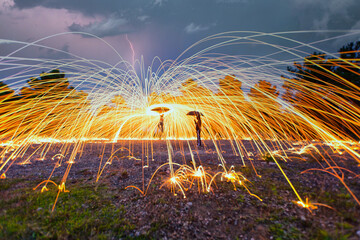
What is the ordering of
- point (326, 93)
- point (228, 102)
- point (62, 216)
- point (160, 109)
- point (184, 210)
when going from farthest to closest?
1. point (160, 109)
2. point (228, 102)
3. point (326, 93)
4. point (184, 210)
5. point (62, 216)

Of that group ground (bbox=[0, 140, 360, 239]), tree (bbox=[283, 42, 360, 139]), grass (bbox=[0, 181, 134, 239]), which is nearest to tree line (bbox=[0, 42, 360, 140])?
tree (bbox=[283, 42, 360, 139])

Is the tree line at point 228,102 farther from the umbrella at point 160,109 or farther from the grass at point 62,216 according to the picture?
the grass at point 62,216

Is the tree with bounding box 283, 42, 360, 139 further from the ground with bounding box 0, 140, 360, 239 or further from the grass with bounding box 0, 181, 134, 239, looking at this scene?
the grass with bounding box 0, 181, 134, 239

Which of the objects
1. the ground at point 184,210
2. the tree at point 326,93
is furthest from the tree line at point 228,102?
the ground at point 184,210

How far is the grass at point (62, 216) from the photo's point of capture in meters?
2.56

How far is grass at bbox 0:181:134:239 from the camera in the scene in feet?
8.40

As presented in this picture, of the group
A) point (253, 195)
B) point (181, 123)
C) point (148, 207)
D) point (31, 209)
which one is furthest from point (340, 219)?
point (181, 123)

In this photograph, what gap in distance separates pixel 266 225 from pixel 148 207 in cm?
224

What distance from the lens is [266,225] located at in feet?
8.57

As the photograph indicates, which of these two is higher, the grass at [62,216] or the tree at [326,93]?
the tree at [326,93]

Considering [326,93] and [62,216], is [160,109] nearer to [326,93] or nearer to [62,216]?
[62,216]

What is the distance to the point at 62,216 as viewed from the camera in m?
2.97

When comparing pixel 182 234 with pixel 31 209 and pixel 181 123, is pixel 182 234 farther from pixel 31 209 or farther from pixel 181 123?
pixel 181 123

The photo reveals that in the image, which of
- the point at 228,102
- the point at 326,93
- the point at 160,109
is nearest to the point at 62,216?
the point at 160,109
